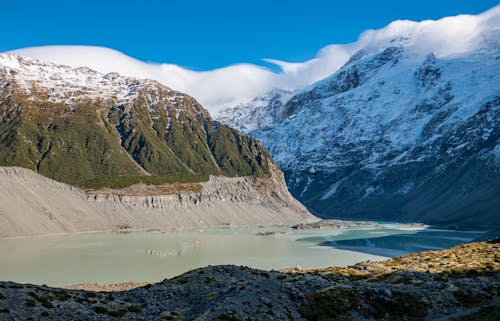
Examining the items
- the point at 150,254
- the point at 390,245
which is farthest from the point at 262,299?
the point at 390,245

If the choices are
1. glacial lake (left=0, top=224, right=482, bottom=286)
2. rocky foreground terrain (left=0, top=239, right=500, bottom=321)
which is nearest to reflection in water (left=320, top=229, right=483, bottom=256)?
glacial lake (left=0, top=224, right=482, bottom=286)

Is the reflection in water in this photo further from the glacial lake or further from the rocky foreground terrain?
the rocky foreground terrain

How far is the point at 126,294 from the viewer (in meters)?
35.9

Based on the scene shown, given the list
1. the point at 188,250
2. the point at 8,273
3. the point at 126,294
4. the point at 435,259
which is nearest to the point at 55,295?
the point at 126,294

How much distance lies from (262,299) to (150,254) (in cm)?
9589

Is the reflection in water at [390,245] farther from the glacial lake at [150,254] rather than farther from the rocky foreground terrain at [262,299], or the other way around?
the rocky foreground terrain at [262,299]

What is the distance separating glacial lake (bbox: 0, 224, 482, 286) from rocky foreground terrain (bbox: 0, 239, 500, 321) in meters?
49.3

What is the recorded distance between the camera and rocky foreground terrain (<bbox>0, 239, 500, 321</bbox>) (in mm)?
29375

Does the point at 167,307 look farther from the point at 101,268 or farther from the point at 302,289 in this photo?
the point at 101,268

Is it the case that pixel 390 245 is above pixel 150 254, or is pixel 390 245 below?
below

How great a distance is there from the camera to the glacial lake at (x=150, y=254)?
91750 mm

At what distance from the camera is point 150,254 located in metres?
123

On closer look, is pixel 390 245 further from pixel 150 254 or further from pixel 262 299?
pixel 262 299

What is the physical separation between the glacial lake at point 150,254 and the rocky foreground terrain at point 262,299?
49320 millimetres
